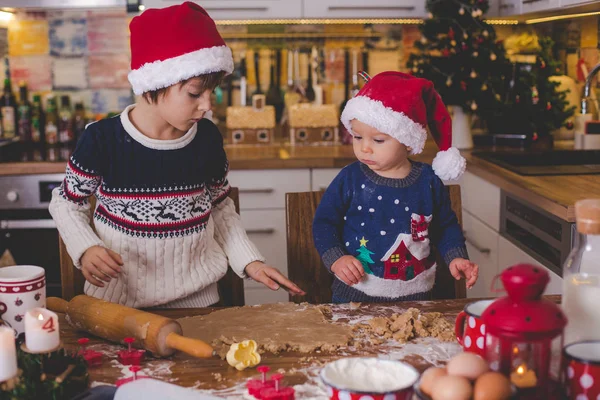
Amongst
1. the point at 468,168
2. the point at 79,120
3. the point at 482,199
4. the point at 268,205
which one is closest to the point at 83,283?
the point at 268,205

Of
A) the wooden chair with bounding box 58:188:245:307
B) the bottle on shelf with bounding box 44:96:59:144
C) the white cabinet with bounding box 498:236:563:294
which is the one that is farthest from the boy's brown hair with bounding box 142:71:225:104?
the bottle on shelf with bounding box 44:96:59:144

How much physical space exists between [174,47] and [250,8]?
1.66 m

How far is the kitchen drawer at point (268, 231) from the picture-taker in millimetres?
2836

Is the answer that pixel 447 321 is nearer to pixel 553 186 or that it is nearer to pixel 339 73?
pixel 553 186

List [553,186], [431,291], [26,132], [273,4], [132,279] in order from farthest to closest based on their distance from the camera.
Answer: [26,132]
[273,4]
[553,186]
[431,291]
[132,279]

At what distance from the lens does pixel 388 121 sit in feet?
4.96

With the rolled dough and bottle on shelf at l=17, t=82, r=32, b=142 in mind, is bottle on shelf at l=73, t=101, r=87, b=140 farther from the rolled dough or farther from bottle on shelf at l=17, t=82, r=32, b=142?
the rolled dough

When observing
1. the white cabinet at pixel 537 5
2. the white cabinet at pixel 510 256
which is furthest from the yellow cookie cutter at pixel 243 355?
the white cabinet at pixel 537 5

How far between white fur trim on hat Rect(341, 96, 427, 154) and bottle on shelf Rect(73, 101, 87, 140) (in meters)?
1.95

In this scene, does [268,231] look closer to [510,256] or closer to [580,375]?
[510,256]

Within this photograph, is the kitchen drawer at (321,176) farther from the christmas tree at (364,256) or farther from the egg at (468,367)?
the egg at (468,367)

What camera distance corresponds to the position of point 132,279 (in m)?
1.50

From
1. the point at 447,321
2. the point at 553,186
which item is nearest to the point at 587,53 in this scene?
the point at 553,186

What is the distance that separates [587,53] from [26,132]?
7.77ft
